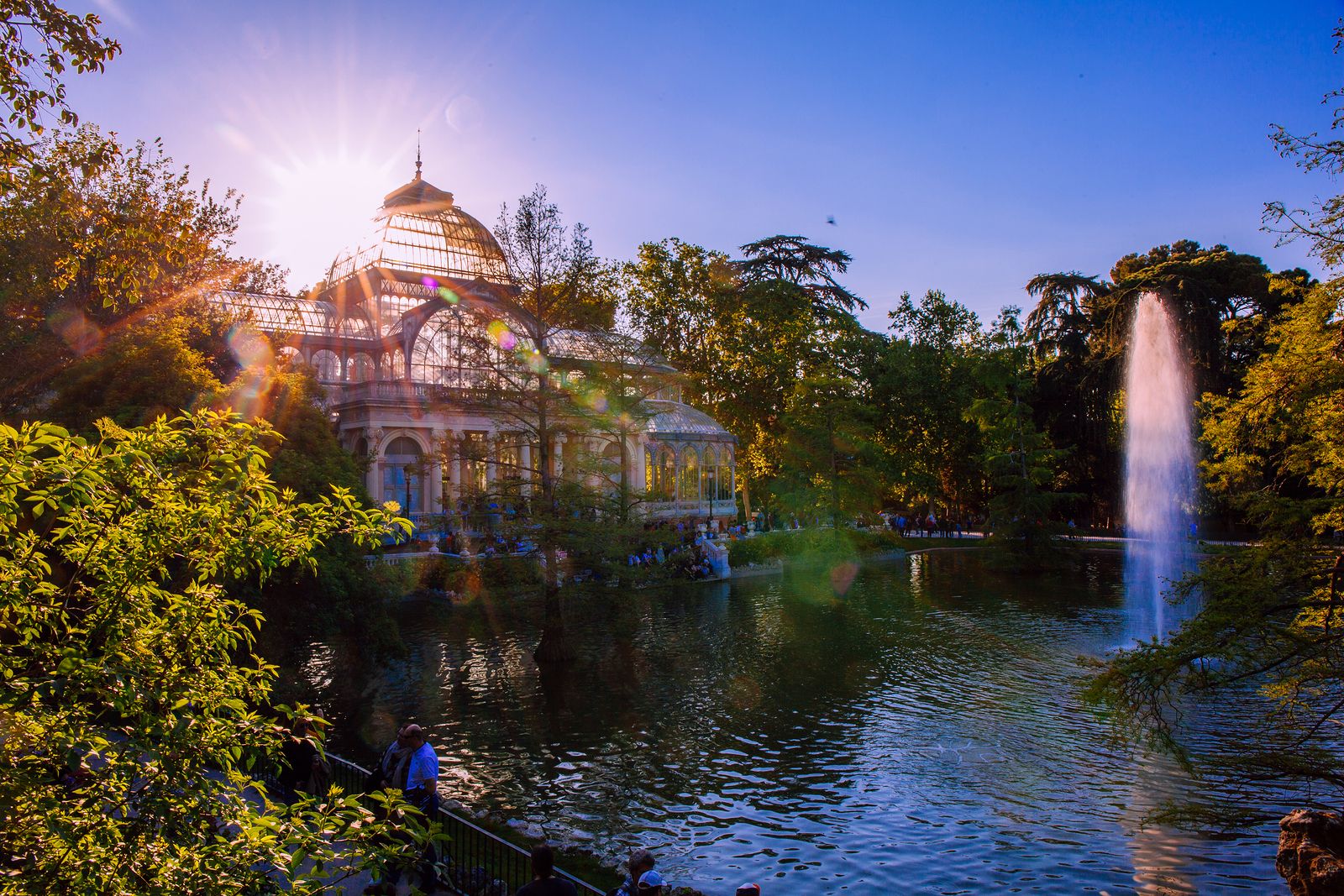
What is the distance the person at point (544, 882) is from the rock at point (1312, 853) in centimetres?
720

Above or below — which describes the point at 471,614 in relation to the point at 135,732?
below

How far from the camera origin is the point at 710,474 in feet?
146

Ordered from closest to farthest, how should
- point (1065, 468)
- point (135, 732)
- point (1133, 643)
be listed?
point (135, 732) < point (1133, 643) < point (1065, 468)

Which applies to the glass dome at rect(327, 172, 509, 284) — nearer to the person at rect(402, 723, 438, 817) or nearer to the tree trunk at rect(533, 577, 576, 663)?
the tree trunk at rect(533, 577, 576, 663)

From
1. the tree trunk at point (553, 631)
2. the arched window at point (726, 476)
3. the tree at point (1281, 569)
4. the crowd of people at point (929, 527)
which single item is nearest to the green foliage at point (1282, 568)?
the tree at point (1281, 569)

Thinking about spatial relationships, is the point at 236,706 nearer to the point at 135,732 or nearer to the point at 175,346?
the point at 135,732

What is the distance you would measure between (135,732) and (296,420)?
1500 cm

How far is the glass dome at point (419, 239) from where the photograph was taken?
4412 centimetres

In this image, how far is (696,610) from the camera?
27.3 meters

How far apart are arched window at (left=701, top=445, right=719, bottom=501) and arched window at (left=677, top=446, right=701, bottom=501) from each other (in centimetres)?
26

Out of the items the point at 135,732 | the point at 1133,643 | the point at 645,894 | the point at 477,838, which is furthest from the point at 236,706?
the point at 1133,643

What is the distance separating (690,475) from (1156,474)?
813 inches

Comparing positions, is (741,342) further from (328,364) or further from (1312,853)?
(1312,853)

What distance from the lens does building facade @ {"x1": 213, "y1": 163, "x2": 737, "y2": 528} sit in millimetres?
20641
